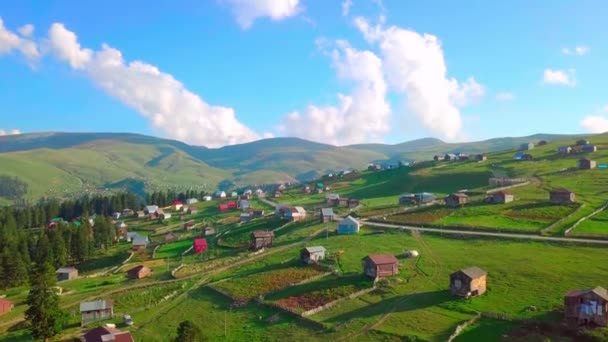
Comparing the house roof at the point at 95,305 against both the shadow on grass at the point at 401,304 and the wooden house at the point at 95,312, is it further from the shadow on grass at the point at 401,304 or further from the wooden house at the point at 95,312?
the shadow on grass at the point at 401,304

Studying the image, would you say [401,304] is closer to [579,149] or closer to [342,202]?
[342,202]

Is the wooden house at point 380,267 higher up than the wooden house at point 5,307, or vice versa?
the wooden house at point 380,267

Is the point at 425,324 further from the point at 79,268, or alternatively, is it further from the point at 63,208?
the point at 63,208

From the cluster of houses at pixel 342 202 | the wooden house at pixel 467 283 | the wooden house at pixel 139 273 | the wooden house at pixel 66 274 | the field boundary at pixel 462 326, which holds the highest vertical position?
the cluster of houses at pixel 342 202

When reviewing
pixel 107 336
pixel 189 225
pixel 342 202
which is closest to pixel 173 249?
pixel 189 225

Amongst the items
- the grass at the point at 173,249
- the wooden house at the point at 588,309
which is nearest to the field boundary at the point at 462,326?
the wooden house at the point at 588,309

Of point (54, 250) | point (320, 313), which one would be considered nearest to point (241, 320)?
point (320, 313)
